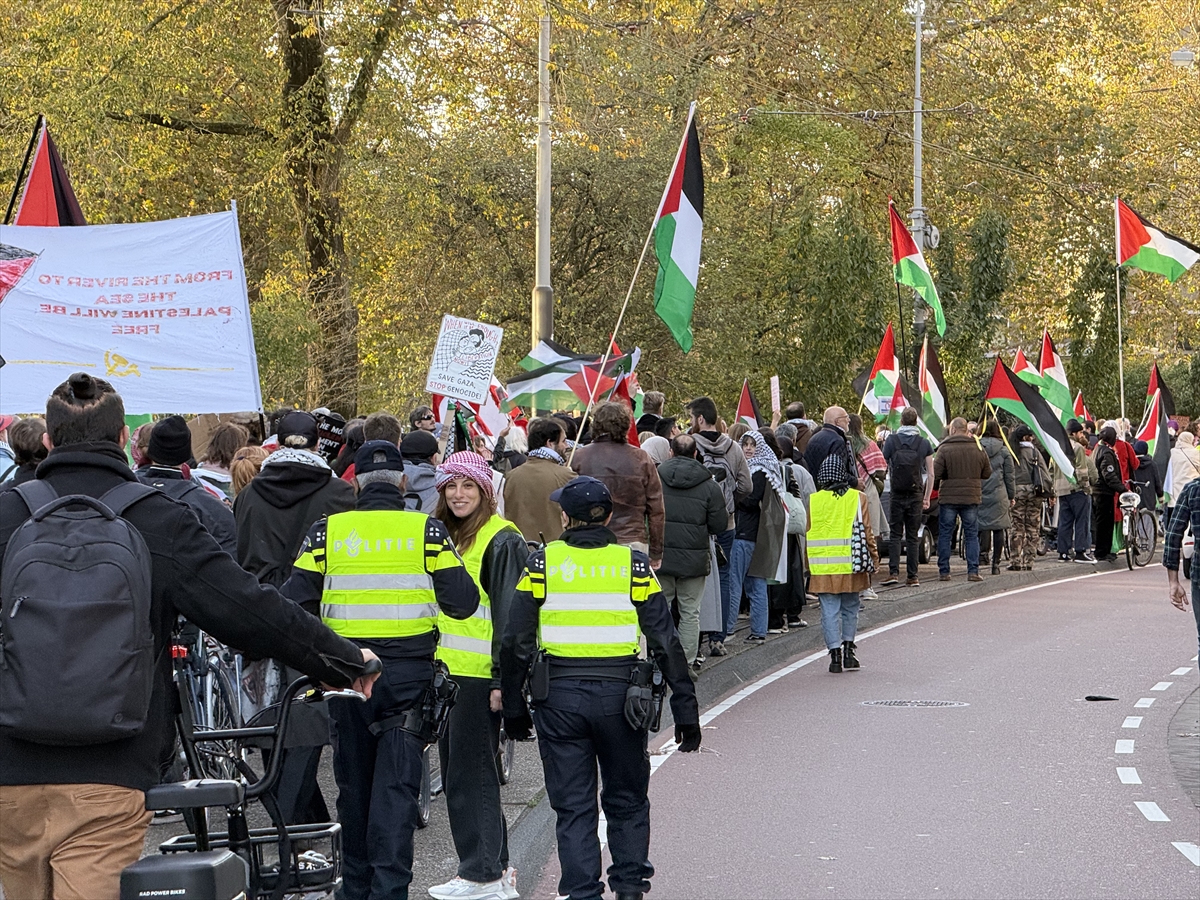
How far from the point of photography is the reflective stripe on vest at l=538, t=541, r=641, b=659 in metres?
6.61

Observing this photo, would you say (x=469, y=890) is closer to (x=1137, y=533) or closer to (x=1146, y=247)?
(x=1137, y=533)

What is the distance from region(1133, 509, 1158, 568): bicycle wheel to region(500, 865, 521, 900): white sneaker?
20.4 m

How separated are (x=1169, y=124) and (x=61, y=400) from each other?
46.6m

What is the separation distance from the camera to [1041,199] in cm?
4069

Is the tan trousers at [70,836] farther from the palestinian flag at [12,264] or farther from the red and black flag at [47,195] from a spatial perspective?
the red and black flag at [47,195]

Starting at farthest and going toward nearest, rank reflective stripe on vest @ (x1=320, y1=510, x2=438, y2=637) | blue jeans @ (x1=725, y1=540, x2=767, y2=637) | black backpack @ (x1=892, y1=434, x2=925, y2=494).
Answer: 1. black backpack @ (x1=892, y1=434, x2=925, y2=494)
2. blue jeans @ (x1=725, y1=540, x2=767, y2=637)
3. reflective stripe on vest @ (x1=320, y1=510, x2=438, y2=637)

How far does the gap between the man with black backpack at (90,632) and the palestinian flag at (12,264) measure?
5.85 m

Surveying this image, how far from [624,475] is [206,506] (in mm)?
3571

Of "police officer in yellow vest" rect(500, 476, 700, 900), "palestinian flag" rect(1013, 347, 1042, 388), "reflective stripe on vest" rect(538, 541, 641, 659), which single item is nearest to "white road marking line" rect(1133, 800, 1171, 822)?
"police officer in yellow vest" rect(500, 476, 700, 900)

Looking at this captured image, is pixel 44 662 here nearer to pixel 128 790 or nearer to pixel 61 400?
pixel 128 790

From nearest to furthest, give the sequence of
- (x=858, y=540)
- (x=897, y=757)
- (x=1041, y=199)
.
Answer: (x=897, y=757) < (x=858, y=540) < (x=1041, y=199)

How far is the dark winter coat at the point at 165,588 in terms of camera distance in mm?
4039

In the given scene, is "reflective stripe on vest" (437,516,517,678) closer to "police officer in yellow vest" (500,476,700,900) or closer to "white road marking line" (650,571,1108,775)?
"police officer in yellow vest" (500,476,700,900)

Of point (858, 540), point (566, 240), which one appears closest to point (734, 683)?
point (858, 540)
